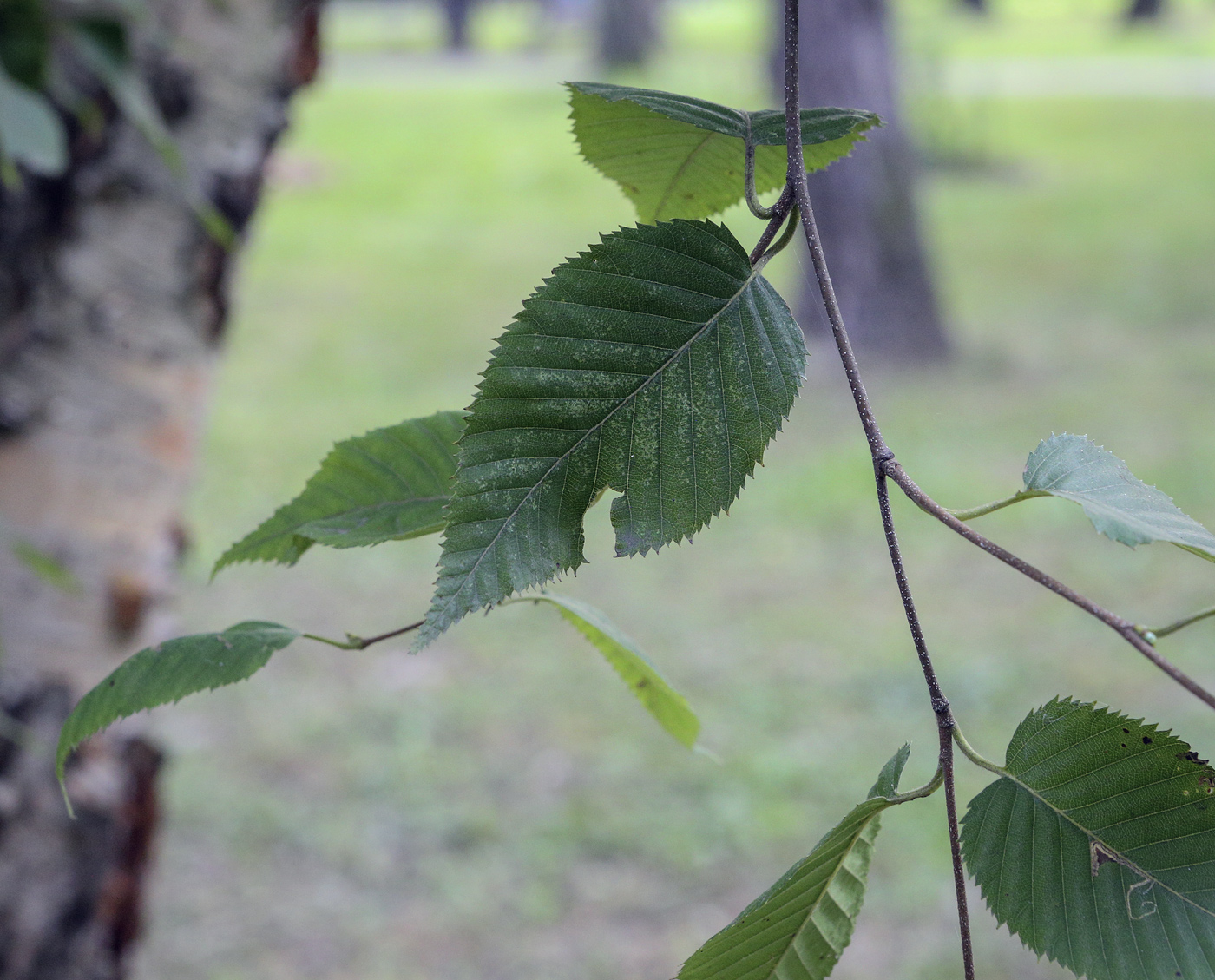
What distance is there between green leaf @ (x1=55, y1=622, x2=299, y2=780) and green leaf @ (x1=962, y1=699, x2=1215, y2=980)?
0.30m

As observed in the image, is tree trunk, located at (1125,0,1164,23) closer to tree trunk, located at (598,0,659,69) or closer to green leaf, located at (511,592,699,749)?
tree trunk, located at (598,0,659,69)

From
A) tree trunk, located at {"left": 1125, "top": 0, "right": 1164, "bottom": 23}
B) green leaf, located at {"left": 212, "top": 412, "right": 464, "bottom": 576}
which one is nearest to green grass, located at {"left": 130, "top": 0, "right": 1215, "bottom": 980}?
green leaf, located at {"left": 212, "top": 412, "right": 464, "bottom": 576}

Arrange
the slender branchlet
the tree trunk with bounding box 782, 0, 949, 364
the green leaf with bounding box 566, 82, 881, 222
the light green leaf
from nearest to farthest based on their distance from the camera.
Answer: the slender branchlet, the green leaf with bounding box 566, 82, 881, 222, the light green leaf, the tree trunk with bounding box 782, 0, 949, 364

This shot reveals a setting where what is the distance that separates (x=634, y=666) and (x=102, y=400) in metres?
1.12

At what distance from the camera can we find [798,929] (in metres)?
0.44

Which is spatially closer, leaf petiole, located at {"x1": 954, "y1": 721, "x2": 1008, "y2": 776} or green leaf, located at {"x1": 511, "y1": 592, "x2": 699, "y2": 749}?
leaf petiole, located at {"x1": 954, "y1": 721, "x2": 1008, "y2": 776}

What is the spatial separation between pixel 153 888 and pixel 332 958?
48 centimetres

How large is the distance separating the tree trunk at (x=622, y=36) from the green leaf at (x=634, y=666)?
40.5ft

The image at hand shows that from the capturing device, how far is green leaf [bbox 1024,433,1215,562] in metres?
0.38

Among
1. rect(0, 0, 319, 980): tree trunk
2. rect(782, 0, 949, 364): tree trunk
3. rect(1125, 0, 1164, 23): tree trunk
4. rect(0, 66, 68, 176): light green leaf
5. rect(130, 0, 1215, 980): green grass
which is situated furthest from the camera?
rect(1125, 0, 1164, 23): tree trunk

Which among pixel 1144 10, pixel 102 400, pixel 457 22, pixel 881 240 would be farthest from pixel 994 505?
pixel 1144 10

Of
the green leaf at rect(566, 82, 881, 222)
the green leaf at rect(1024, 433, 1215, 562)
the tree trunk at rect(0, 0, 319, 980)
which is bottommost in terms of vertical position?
the tree trunk at rect(0, 0, 319, 980)

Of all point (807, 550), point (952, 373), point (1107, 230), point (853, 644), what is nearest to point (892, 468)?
point (853, 644)

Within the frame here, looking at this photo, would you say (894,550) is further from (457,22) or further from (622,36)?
(457,22)
